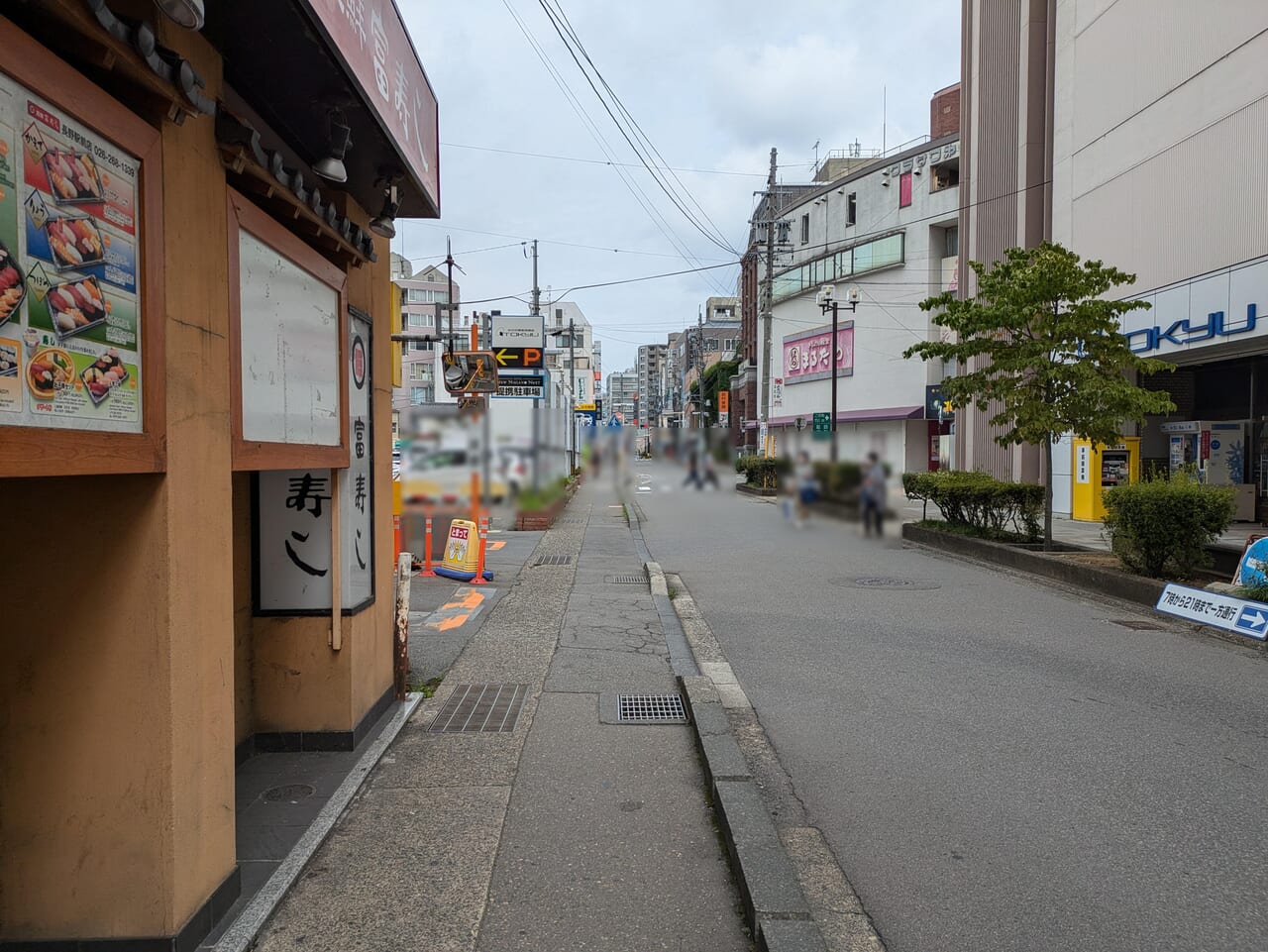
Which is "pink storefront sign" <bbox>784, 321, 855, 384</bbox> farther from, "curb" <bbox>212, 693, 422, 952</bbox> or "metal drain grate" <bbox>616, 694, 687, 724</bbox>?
"curb" <bbox>212, 693, 422, 952</bbox>

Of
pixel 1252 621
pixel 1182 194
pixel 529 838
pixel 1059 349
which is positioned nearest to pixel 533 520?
pixel 1059 349

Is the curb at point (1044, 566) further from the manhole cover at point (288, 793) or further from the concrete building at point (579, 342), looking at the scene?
the concrete building at point (579, 342)

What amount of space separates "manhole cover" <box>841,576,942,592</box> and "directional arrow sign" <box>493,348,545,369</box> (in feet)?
43.4

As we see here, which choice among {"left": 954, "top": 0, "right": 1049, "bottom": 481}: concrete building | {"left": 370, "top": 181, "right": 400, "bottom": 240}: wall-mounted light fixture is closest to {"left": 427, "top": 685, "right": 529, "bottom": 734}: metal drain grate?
{"left": 370, "top": 181, "right": 400, "bottom": 240}: wall-mounted light fixture

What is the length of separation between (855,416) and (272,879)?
1536 inches

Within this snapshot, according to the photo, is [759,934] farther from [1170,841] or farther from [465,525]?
[465,525]

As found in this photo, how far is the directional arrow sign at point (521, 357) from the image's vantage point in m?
23.4

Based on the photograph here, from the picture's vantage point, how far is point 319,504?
4.91 m

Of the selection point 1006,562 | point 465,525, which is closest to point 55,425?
point 465,525

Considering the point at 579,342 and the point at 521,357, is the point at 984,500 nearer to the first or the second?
the point at 521,357

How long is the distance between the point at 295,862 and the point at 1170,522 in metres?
10.1

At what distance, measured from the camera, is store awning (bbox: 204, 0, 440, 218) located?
328 cm

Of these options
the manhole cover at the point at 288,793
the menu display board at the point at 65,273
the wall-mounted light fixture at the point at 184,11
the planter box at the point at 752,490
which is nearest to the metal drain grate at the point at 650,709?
the manhole cover at the point at 288,793

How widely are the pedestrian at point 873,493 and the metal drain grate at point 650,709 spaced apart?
352 centimetres
